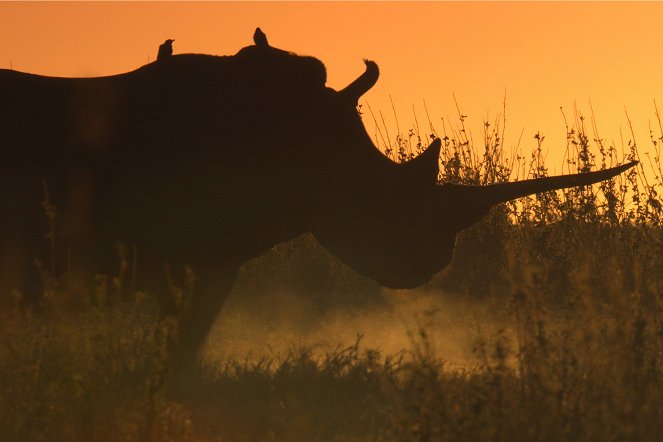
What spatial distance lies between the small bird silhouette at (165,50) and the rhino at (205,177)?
1.1 inches

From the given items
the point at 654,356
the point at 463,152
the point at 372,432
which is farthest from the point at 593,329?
the point at 463,152

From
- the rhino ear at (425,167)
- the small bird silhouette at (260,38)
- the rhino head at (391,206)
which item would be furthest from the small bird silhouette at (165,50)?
the rhino ear at (425,167)

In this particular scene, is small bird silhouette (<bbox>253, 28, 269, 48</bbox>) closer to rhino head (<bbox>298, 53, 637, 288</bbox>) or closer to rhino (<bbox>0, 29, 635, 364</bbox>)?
rhino (<bbox>0, 29, 635, 364</bbox>)

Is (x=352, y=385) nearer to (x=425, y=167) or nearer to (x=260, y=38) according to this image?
(x=425, y=167)

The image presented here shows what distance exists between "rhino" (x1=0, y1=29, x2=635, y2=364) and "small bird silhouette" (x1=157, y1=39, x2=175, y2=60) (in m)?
0.03

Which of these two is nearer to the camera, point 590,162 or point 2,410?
point 2,410

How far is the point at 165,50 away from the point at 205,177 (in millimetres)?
716

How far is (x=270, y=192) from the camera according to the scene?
287 inches

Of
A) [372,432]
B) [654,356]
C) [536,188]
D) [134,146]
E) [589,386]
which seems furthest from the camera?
[536,188]

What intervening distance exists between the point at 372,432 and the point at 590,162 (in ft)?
19.6

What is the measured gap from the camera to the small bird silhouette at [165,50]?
724 centimetres

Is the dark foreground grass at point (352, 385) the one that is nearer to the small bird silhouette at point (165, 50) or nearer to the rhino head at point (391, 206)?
the rhino head at point (391, 206)

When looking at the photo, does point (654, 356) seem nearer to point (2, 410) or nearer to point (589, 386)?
point (589, 386)

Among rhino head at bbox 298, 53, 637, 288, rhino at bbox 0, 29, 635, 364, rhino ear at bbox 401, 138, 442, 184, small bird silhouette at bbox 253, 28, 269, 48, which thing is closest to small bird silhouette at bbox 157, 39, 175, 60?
rhino at bbox 0, 29, 635, 364
